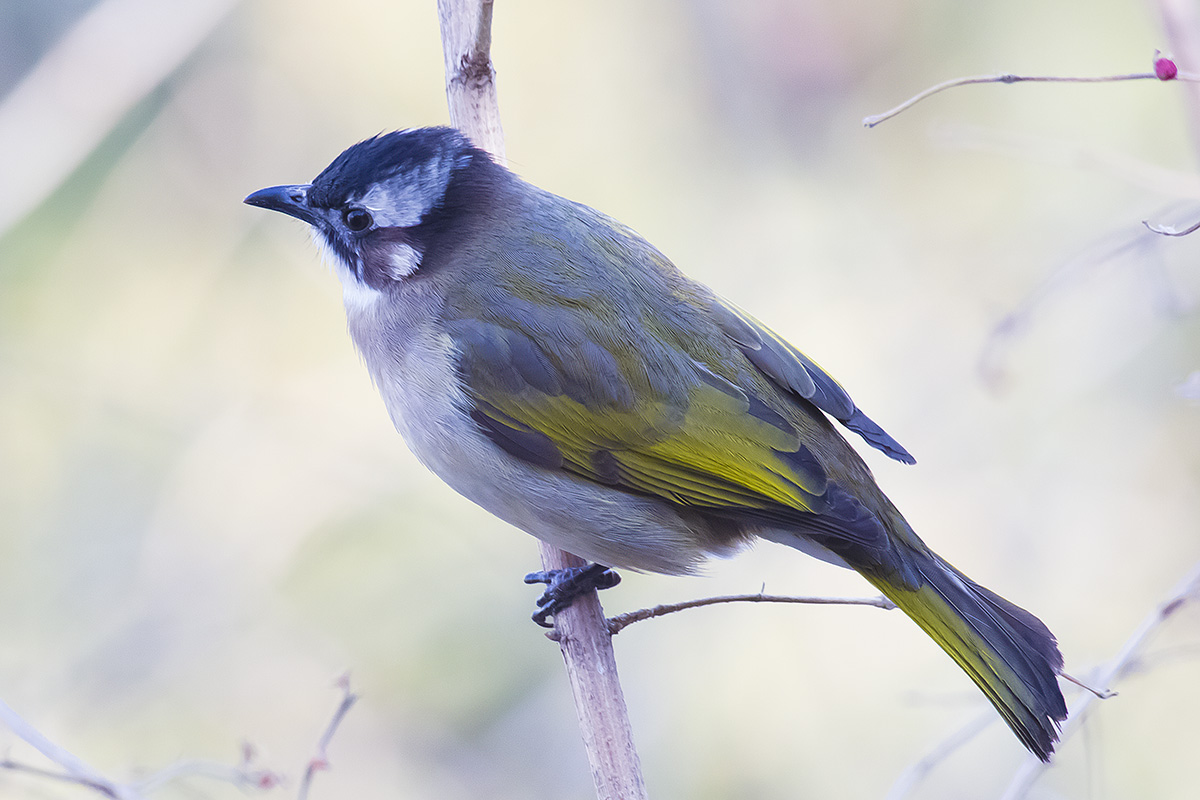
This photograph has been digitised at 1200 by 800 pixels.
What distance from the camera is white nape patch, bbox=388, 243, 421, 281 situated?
355 cm

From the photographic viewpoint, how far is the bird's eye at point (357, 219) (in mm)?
3525

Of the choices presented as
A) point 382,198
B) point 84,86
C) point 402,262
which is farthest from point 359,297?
point 84,86

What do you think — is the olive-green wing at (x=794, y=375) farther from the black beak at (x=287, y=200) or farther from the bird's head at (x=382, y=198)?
the black beak at (x=287, y=200)

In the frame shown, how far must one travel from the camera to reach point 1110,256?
2.95m

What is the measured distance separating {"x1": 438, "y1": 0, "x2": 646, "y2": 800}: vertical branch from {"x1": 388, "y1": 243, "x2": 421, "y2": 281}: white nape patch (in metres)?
0.44

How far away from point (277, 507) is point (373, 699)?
1038 millimetres

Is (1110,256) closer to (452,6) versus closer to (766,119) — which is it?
(452,6)

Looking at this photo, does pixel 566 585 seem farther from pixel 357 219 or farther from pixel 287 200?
pixel 287 200

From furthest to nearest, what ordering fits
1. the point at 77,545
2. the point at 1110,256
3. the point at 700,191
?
1. the point at 700,191
2. the point at 77,545
3. the point at 1110,256

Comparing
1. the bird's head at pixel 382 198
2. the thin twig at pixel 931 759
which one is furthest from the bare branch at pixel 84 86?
the thin twig at pixel 931 759

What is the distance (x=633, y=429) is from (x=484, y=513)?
2.55 metres

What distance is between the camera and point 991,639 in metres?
3.21

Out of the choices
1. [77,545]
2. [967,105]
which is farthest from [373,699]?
[967,105]

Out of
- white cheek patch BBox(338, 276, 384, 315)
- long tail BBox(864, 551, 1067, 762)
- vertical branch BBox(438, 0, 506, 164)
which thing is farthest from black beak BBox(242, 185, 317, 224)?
long tail BBox(864, 551, 1067, 762)
